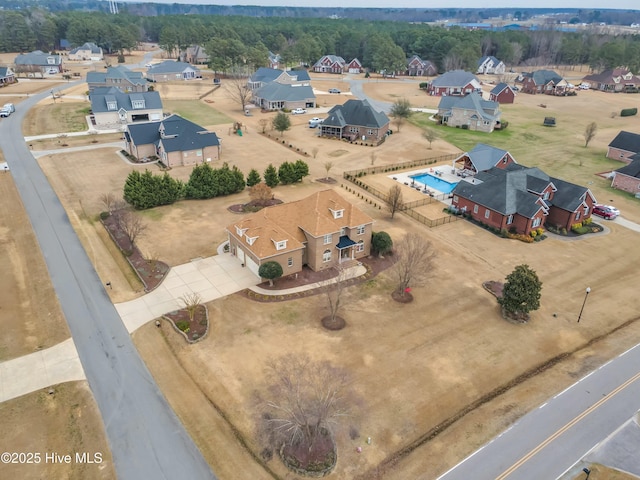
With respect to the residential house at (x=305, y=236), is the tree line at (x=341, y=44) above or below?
above

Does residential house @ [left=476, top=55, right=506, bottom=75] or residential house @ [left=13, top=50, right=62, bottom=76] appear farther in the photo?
residential house @ [left=476, top=55, right=506, bottom=75]

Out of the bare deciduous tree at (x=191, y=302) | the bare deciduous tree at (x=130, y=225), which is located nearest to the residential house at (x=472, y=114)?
the bare deciduous tree at (x=130, y=225)

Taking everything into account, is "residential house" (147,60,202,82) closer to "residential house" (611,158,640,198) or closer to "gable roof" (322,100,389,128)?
"gable roof" (322,100,389,128)

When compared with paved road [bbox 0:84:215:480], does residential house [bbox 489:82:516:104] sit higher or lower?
higher

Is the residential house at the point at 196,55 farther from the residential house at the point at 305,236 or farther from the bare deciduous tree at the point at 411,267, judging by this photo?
the bare deciduous tree at the point at 411,267

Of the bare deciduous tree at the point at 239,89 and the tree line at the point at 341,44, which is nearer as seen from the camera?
the bare deciduous tree at the point at 239,89

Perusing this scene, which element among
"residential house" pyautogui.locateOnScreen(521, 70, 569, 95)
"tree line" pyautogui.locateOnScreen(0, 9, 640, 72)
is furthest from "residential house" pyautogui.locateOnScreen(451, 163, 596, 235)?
"tree line" pyautogui.locateOnScreen(0, 9, 640, 72)

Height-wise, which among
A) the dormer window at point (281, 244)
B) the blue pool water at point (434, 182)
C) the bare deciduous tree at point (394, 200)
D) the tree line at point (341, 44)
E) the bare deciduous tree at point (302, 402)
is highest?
the tree line at point (341, 44)
